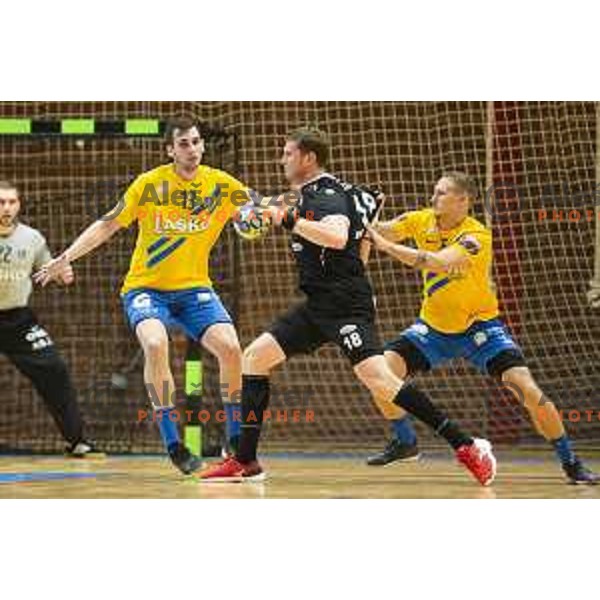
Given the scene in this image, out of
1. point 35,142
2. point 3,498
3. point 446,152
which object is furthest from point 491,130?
point 3,498

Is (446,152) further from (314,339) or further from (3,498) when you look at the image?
(3,498)

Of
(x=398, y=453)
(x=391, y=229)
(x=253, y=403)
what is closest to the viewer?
(x=253, y=403)

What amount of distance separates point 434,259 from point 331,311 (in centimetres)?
80

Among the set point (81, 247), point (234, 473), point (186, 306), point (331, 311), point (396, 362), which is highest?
point (81, 247)

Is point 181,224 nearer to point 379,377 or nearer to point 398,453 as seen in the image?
point 379,377

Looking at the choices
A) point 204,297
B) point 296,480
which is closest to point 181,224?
point 204,297

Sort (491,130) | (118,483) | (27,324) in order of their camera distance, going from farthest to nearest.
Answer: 1. (491,130)
2. (27,324)
3. (118,483)

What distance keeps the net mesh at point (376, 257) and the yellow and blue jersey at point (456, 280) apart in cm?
261

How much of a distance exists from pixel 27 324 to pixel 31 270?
1.23 feet

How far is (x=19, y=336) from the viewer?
9.59 meters

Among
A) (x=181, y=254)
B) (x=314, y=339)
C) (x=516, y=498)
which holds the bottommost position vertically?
(x=516, y=498)

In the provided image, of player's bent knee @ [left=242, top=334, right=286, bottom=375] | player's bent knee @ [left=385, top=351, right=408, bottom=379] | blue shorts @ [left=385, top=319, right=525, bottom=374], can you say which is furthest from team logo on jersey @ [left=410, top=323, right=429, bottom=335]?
player's bent knee @ [left=242, top=334, right=286, bottom=375]

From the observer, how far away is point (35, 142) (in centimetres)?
1155

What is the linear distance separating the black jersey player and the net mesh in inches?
134
